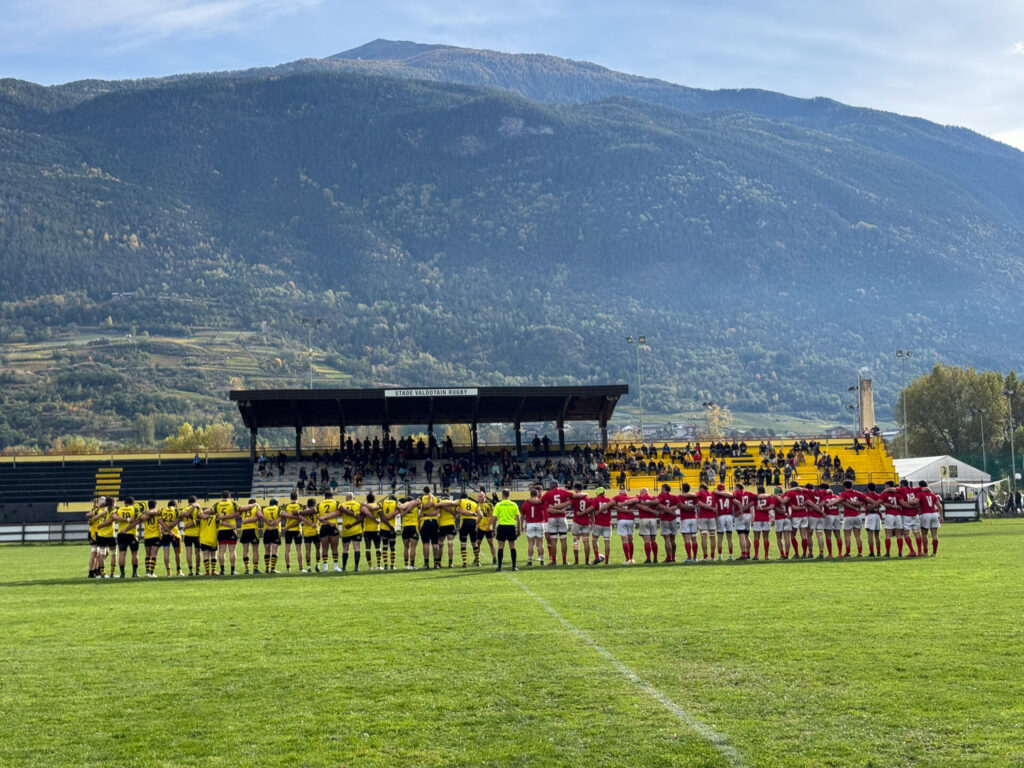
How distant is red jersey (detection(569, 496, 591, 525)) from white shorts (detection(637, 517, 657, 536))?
1.30m

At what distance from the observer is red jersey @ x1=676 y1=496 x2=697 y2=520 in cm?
2870

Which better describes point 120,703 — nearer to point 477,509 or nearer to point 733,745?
point 733,745

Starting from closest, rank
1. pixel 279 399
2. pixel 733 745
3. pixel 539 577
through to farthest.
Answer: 1. pixel 733 745
2. pixel 539 577
3. pixel 279 399

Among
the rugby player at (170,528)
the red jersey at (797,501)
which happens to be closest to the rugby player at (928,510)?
the red jersey at (797,501)

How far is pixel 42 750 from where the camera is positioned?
9.77m

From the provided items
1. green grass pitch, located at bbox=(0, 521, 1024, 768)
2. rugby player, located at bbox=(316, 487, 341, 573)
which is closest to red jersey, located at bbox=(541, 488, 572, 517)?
rugby player, located at bbox=(316, 487, 341, 573)

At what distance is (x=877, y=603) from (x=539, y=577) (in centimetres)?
841

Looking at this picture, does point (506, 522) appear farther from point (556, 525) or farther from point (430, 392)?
point (430, 392)

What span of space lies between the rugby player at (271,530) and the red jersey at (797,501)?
12038mm

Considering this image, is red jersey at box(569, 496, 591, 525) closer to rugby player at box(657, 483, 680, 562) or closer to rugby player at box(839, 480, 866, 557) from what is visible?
rugby player at box(657, 483, 680, 562)

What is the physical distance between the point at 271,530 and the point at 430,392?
33960 mm

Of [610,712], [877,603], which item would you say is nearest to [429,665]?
[610,712]

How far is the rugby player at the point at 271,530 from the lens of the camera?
1082 inches

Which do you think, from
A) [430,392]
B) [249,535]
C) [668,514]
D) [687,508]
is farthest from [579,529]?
[430,392]
